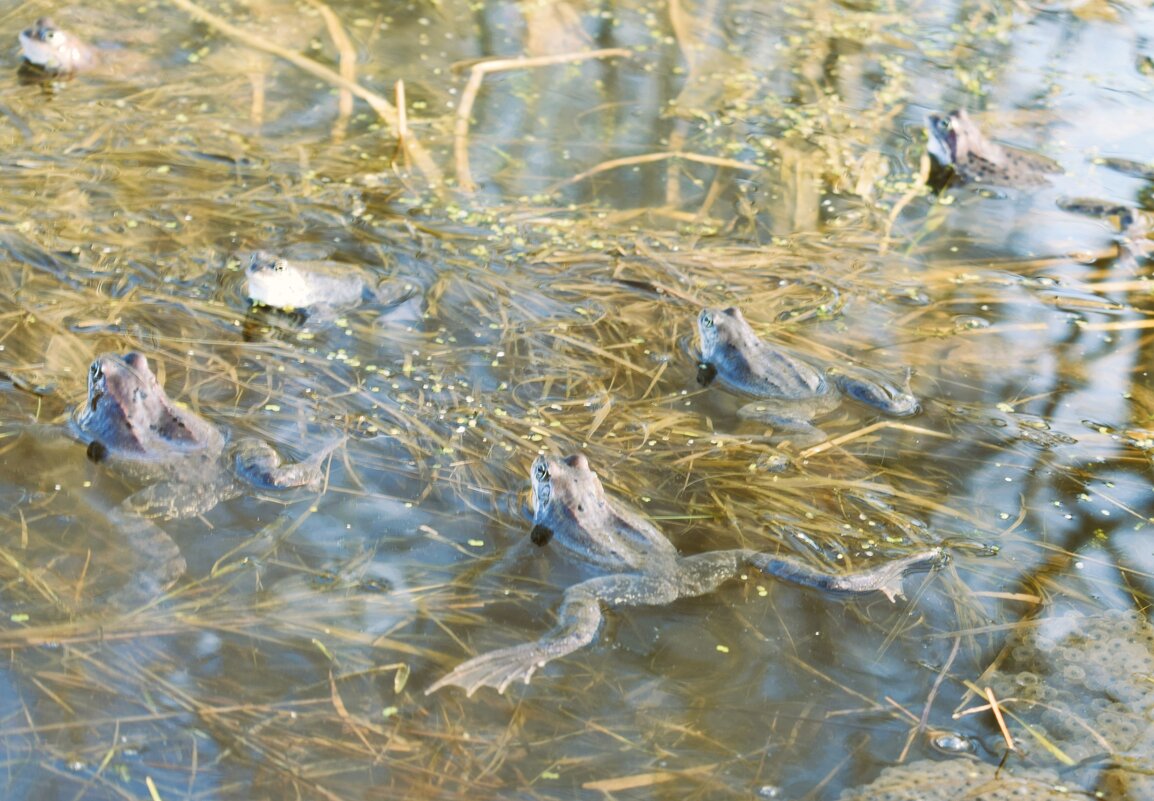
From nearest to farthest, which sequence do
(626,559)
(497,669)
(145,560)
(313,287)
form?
1. (497,669)
2. (145,560)
3. (626,559)
4. (313,287)

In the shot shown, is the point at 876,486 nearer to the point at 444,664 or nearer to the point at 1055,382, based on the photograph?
the point at 1055,382

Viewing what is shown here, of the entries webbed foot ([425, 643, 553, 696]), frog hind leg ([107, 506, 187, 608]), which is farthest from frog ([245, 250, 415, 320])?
webbed foot ([425, 643, 553, 696])

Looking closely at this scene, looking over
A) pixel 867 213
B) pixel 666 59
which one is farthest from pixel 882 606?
pixel 666 59

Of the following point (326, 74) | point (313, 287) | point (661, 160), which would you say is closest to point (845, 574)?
point (313, 287)

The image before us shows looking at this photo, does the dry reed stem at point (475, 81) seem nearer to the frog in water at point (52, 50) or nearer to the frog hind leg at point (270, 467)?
the frog in water at point (52, 50)

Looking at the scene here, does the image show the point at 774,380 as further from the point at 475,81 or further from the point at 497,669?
the point at 475,81

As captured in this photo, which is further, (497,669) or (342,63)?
(342,63)
